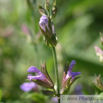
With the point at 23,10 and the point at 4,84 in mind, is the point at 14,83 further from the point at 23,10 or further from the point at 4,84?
the point at 23,10

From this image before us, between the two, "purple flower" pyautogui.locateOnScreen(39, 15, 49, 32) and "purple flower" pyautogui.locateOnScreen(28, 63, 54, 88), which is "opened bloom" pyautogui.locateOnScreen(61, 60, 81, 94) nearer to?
"purple flower" pyautogui.locateOnScreen(28, 63, 54, 88)

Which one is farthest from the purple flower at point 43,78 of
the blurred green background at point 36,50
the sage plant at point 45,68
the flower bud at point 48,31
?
the blurred green background at point 36,50

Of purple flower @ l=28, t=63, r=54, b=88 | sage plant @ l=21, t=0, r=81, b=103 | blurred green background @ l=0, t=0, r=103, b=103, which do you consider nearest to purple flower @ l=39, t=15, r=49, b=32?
sage plant @ l=21, t=0, r=81, b=103

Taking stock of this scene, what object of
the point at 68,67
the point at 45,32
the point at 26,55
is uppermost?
the point at 45,32

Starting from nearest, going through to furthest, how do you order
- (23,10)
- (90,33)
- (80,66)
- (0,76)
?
1. (80,66)
2. (0,76)
3. (23,10)
4. (90,33)

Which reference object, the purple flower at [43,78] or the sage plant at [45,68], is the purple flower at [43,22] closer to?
the sage plant at [45,68]

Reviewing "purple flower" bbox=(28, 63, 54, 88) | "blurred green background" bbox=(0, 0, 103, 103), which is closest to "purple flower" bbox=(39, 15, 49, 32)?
"purple flower" bbox=(28, 63, 54, 88)

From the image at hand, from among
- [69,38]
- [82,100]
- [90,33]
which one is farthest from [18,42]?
[82,100]

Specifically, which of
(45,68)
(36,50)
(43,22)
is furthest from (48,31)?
(36,50)

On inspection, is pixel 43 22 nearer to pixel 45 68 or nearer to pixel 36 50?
pixel 45 68

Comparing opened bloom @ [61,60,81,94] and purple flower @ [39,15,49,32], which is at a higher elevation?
purple flower @ [39,15,49,32]

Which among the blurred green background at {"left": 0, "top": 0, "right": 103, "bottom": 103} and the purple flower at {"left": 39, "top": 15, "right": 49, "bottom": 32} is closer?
the purple flower at {"left": 39, "top": 15, "right": 49, "bottom": 32}
